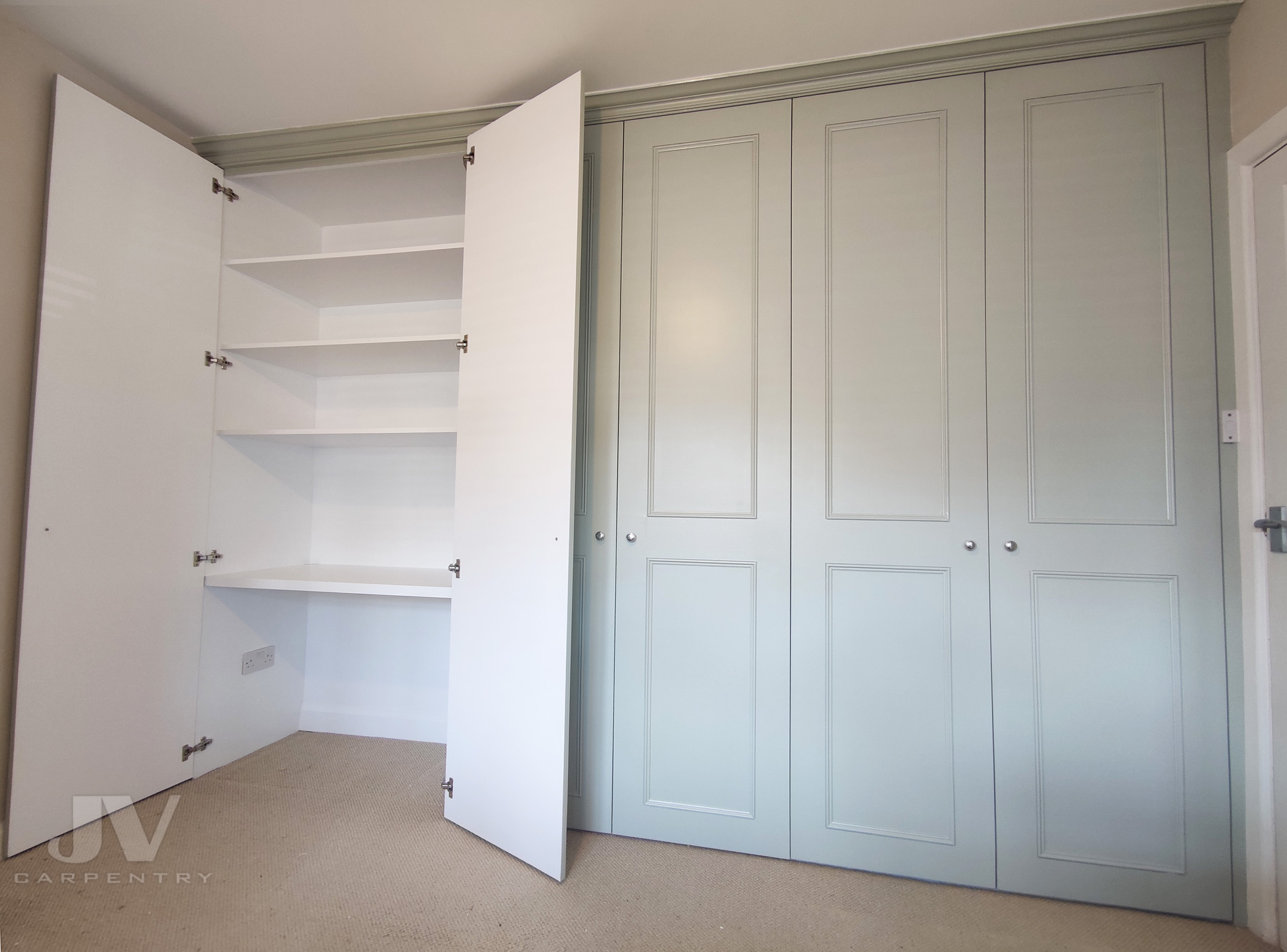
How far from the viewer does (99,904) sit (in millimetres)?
1619

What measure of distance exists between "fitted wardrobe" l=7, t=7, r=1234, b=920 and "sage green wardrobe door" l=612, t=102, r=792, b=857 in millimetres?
11

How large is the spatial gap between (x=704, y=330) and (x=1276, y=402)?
1.55 m

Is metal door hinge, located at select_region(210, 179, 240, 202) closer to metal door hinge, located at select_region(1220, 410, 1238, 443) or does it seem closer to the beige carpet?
the beige carpet

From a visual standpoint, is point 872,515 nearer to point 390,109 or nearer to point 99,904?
point 390,109

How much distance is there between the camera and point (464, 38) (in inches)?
72.7

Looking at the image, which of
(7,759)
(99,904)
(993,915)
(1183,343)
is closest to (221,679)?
(7,759)

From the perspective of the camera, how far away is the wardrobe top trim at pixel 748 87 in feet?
5.65

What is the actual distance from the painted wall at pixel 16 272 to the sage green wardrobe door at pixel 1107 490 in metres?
2.99

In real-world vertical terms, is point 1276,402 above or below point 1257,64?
below

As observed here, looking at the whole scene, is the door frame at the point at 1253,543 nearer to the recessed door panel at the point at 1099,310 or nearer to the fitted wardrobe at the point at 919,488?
the fitted wardrobe at the point at 919,488

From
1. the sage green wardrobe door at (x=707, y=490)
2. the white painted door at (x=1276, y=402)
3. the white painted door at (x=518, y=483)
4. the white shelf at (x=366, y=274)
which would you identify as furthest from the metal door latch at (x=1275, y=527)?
the white shelf at (x=366, y=274)

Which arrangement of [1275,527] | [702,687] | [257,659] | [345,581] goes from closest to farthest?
[1275,527], [702,687], [345,581], [257,659]

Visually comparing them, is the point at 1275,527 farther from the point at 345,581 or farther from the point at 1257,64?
the point at 345,581

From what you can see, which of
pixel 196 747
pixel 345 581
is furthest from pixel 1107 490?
pixel 196 747
